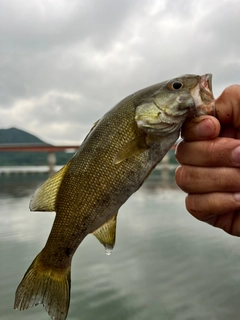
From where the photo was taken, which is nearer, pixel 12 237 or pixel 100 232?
pixel 100 232

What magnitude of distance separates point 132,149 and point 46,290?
738 millimetres

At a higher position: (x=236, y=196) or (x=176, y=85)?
(x=176, y=85)

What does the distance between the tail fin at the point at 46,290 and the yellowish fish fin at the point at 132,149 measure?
23.2 inches

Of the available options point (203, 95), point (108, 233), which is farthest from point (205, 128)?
point (108, 233)

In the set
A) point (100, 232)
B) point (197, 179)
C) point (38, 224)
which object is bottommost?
point (38, 224)

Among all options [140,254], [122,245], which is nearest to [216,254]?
[140,254]

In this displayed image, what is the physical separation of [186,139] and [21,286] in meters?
0.98

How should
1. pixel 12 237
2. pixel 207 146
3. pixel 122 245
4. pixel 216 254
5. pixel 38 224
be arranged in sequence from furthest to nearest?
pixel 38 224, pixel 12 237, pixel 122 245, pixel 216 254, pixel 207 146

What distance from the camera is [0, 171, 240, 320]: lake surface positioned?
2742mm

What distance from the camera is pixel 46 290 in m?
1.41

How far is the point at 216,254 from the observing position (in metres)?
3.98

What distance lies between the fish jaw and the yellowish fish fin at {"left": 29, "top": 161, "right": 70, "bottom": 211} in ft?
2.19

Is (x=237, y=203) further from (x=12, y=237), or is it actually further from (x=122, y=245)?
(x=12, y=237)

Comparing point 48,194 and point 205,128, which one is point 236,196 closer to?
point 205,128
